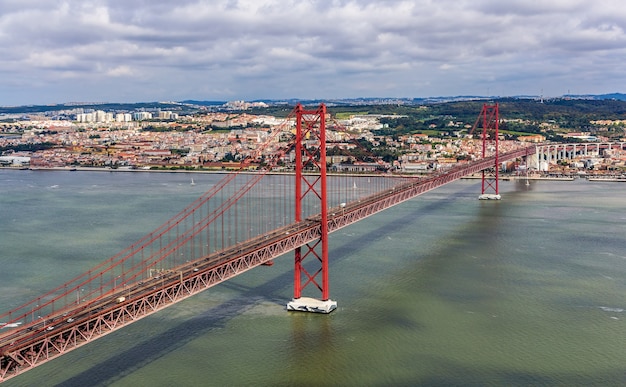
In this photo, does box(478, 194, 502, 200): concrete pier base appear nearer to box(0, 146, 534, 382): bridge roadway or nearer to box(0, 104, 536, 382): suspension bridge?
box(0, 104, 536, 382): suspension bridge

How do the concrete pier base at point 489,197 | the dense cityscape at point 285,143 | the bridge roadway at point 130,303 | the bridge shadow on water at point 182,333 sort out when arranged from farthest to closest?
the dense cityscape at point 285,143 < the concrete pier base at point 489,197 < the bridge shadow on water at point 182,333 < the bridge roadway at point 130,303

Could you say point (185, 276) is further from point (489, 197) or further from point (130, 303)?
point (489, 197)

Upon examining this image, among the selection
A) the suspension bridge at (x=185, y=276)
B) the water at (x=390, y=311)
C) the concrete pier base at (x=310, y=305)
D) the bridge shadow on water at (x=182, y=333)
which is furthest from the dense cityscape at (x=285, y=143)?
the concrete pier base at (x=310, y=305)

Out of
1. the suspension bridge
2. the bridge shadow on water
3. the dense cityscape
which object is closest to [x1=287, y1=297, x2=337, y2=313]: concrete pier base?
the suspension bridge

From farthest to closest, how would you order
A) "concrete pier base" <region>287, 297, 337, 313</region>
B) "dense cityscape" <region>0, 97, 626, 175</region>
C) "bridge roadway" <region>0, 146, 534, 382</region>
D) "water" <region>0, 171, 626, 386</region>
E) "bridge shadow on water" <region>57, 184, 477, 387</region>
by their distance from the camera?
"dense cityscape" <region>0, 97, 626, 175</region> → "concrete pier base" <region>287, 297, 337, 313</region> → "water" <region>0, 171, 626, 386</region> → "bridge shadow on water" <region>57, 184, 477, 387</region> → "bridge roadway" <region>0, 146, 534, 382</region>

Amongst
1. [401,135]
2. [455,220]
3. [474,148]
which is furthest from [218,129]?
[455,220]

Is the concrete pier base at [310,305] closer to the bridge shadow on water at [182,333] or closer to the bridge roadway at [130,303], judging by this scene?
the bridge shadow on water at [182,333]
